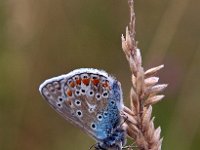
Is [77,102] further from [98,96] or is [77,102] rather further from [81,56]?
[81,56]

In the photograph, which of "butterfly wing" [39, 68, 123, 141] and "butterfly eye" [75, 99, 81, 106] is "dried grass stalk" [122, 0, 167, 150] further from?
"butterfly eye" [75, 99, 81, 106]

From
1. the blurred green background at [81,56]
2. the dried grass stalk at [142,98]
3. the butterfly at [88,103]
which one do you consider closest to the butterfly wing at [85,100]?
the butterfly at [88,103]

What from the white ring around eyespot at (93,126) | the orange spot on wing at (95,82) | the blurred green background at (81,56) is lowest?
the white ring around eyespot at (93,126)

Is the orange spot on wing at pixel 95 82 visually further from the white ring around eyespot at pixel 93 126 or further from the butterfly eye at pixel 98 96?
the white ring around eyespot at pixel 93 126
